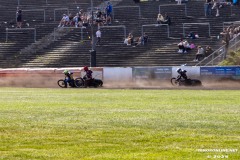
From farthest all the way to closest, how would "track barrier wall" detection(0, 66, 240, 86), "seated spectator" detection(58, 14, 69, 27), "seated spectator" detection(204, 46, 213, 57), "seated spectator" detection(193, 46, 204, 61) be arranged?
"seated spectator" detection(58, 14, 69, 27)
"seated spectator" detection(193, 46, 204, 61)
"seated spectator" detection(204, 46, 213, 57)
"track barrier wall" detection(0, 66, 240, 86)

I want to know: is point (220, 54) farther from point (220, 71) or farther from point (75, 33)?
point (75, 33)

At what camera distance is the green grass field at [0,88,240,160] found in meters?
11.5

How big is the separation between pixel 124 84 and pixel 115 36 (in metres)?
11.3

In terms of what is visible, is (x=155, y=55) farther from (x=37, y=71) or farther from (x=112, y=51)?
(x=37, y=71)

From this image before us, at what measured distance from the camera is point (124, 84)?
4419 centimetres

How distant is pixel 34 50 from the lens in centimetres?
5600

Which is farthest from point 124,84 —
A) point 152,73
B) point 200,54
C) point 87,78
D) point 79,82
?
point 200,54

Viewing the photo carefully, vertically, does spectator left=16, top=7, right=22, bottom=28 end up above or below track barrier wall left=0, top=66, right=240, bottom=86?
above

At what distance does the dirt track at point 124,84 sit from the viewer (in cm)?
4116

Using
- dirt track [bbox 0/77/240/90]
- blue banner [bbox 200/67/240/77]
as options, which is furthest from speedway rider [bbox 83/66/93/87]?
blue banner [bbox 200/67/240/77]

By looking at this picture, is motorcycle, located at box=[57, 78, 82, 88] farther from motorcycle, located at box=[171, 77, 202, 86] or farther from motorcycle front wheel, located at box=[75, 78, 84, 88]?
motorcycle, located at box=[171, 77, 202, 86]

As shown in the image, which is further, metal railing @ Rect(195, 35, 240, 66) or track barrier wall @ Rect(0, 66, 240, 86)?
metal railing @ Rect(195, 35, 240, 66)

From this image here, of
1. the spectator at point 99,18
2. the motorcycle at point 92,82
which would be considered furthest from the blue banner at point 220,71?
the spectator at point 99,18

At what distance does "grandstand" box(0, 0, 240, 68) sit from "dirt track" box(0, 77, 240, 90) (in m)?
5.21
